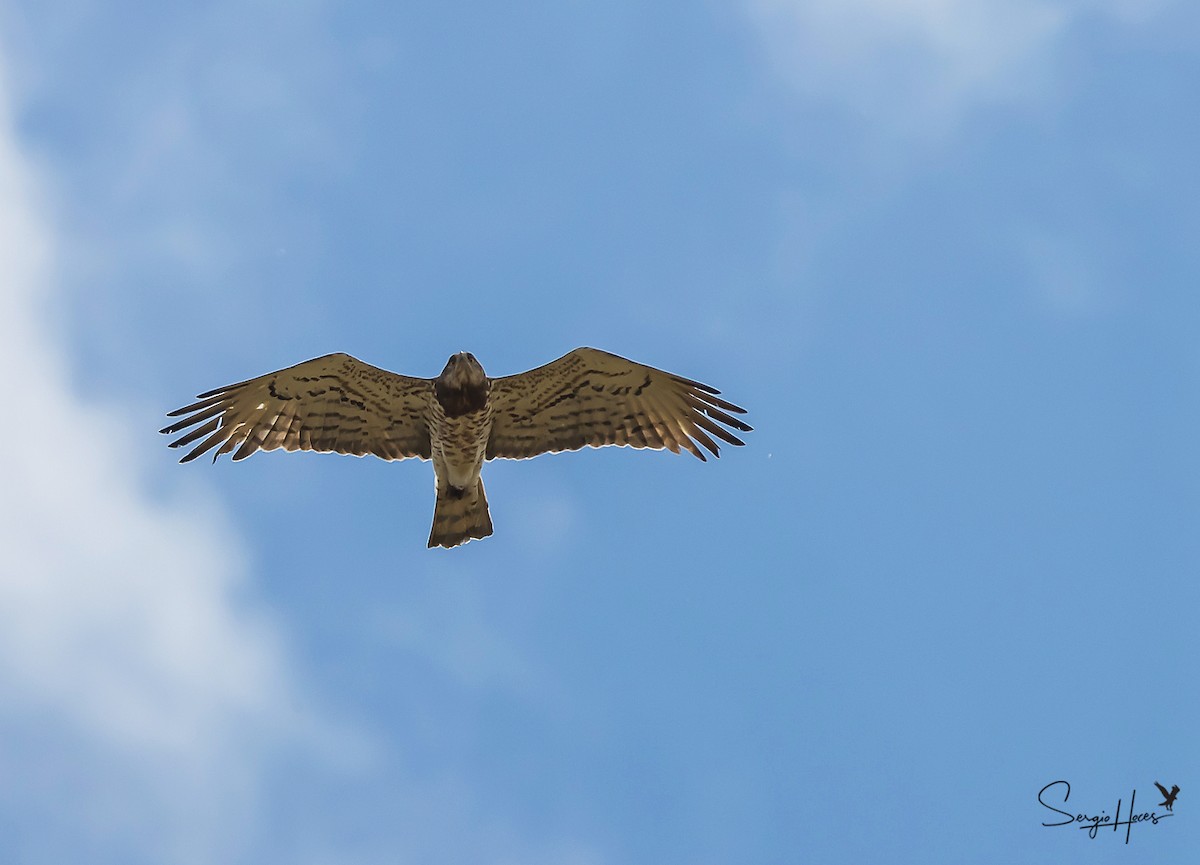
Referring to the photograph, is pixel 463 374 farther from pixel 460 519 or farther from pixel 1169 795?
pixel 1169 795

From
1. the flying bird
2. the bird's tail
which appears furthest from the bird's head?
the bird's tail

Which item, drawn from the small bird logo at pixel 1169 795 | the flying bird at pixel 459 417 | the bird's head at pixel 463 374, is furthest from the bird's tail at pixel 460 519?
the small bird logo at pixel 1169 795

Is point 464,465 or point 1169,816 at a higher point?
point 464,465

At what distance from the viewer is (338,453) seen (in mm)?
14414

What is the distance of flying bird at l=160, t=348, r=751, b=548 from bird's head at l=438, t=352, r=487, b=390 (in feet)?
0.22

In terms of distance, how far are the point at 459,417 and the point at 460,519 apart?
1160mm

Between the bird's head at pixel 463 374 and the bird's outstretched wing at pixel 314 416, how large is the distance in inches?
17.5

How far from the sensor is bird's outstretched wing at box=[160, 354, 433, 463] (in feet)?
45.9

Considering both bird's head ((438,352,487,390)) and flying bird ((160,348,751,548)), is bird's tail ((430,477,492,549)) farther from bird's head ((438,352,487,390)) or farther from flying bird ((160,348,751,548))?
bird's head ((438,352,487,390))

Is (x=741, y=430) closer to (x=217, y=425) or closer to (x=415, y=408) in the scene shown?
(x=415, y=408)

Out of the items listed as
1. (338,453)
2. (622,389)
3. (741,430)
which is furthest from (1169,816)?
(338,453)

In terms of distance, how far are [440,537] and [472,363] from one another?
1.91 metres

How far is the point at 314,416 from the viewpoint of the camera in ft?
46.9

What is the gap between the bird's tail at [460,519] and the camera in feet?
45.8
